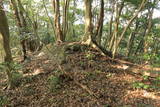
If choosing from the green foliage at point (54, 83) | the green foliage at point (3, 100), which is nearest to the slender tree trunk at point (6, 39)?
the green foliage at point (3, 100)

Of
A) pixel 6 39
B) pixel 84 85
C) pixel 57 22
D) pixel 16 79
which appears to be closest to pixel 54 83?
pixel 84 85

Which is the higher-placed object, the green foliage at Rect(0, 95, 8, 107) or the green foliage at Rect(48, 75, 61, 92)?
the green foliage at Rect(48, 75, 61, 92)

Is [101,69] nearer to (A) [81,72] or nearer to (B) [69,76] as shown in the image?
(A) [81,72]

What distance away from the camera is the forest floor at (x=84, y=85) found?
4.66 m

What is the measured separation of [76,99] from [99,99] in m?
0.70

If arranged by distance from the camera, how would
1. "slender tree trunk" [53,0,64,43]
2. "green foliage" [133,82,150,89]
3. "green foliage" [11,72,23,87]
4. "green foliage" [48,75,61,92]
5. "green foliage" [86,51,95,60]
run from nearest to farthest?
"green foliage" [133,82,150,89] < "green foliage" [48,75,61,92] < "green foliage" [11,72,23,87] < "green foliage" [86,51,95,60] < "slender tree trunk" [53,0,64,43]

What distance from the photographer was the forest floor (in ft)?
15.3

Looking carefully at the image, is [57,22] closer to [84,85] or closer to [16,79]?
[16,79]

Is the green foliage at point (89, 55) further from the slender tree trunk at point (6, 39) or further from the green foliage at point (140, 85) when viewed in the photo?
the slender tree trunk at point (6, 39)

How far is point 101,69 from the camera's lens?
6223 millimetres

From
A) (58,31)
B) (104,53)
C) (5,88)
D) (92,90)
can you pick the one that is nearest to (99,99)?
(92,90)

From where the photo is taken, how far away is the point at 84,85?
525 cm

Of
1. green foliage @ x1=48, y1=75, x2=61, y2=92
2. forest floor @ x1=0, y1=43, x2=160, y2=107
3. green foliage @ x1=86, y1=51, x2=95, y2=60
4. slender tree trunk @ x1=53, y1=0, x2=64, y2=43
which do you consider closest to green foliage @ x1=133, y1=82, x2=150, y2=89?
forest floor @ x1=0, y1=43, x2=160, y2=107

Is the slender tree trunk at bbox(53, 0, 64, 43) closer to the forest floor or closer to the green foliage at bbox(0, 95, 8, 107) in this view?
the forest floor
